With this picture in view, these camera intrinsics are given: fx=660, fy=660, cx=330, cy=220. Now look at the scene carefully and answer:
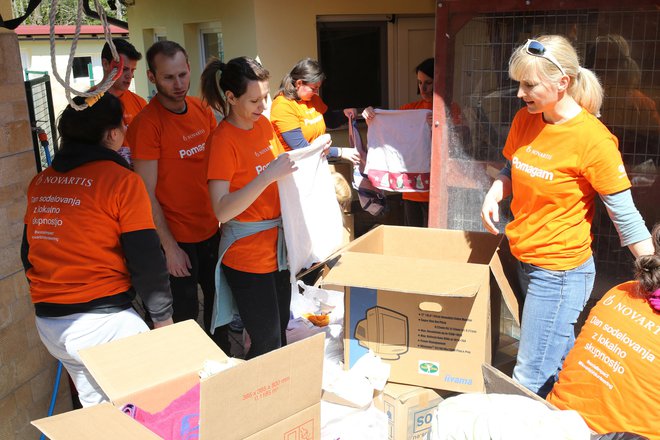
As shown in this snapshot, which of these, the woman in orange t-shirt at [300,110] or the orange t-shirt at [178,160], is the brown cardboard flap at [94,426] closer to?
the orange t-shirt at [178,160]

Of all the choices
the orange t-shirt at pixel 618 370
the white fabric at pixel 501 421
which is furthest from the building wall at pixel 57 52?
the white fabric at pixel 501 421

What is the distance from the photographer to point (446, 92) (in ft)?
12.1

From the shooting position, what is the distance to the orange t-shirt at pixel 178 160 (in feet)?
9.36

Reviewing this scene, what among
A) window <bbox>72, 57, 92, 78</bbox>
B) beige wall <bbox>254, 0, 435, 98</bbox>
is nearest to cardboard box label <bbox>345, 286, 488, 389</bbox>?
beige wall <bbox>254, 0, 435, 98</bbox>

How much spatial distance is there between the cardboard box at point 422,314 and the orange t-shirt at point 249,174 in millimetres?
292

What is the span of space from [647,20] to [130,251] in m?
2.52

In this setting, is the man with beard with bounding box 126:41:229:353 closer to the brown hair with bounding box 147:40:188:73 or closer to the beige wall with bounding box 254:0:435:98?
the brown hair with bounding box 147:40:188:73

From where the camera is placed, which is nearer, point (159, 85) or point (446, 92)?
point (159, 85)

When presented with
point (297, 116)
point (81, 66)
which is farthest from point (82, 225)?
point (81, 66)

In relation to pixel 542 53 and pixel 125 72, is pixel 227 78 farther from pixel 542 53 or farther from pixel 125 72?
pixel 542 53

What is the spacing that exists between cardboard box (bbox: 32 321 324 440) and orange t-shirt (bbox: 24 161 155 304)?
28cm

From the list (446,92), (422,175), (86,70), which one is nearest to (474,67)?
(446,92)

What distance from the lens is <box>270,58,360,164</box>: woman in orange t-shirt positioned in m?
4.04

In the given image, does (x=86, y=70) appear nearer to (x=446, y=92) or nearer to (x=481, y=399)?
(x=446, y=92)
